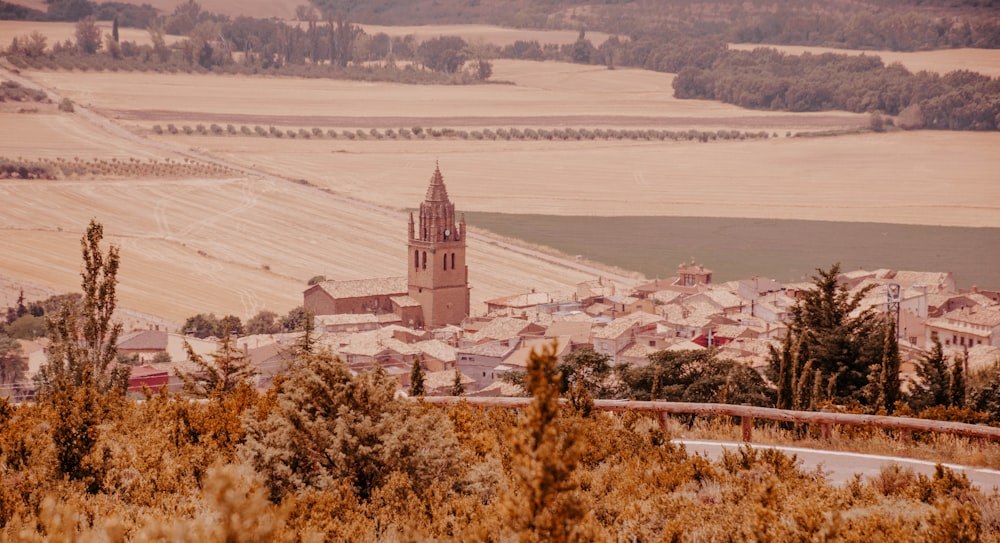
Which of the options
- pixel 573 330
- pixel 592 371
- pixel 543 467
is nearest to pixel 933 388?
pixel 592 371

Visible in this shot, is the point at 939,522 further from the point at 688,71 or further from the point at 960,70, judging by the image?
the point at 688,71

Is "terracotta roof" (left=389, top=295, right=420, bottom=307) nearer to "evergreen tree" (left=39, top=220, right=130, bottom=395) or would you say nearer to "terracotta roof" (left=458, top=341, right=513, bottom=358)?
"terracotta roof" (left=458, top=341, right=513, bottom=358)

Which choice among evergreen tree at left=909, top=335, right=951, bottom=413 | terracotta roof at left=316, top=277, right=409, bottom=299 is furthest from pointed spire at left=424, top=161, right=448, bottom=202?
evergreen tree at left=909, top=335, right=951, bottom=413

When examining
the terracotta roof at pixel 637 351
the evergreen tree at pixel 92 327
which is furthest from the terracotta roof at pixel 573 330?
the evergreen tree at pixel 92 327

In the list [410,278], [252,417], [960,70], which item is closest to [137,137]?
[410,278]

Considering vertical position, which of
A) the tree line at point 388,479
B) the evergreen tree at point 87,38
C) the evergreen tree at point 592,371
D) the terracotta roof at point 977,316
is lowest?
the terracotta roof at point 977,316

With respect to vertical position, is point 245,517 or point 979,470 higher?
point 245,517

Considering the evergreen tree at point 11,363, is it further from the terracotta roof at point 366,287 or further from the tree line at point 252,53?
the tree line at point 252,53
